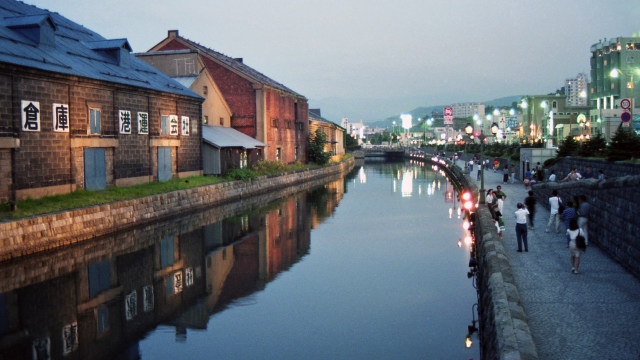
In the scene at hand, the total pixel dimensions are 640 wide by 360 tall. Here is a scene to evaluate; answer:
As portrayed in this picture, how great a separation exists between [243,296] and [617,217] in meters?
11.2

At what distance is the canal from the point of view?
12383 millimetres

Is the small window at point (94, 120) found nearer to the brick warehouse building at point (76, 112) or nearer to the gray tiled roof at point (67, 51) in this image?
the brick warehouse building at point (76, 112)

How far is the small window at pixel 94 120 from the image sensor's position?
28156 mm

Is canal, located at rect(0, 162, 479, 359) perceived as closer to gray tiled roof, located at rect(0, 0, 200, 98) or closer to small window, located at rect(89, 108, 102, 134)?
small window, located at rect(89, 108, 102, 134)

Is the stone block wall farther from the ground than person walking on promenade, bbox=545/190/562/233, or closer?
farther from the ground

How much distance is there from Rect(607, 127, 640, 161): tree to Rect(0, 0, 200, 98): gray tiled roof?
24.6 m

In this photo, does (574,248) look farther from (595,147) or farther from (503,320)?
(595,147)

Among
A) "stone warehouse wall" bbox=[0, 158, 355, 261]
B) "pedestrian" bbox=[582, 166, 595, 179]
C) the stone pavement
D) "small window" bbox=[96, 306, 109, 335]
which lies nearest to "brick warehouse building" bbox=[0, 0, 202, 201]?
"stone warehouse wall" bbox=[0, 158, 355, 261]

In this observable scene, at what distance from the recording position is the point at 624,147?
864 inches

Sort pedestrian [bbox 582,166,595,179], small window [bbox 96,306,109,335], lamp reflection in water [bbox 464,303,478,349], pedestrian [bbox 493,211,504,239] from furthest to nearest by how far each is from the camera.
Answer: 1. pedestrian [bbox 582,166,595,179]
2. pedestrian [bbox 493,211,504,239]
3. small window [bbox 96,306,109,335]
4. lamp reflection in water [bbox 464,303,478,349]

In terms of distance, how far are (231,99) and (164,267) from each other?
119 feet

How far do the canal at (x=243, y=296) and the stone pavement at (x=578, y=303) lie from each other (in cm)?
185

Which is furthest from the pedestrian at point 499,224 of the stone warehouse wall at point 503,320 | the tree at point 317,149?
the tree at point 317,149

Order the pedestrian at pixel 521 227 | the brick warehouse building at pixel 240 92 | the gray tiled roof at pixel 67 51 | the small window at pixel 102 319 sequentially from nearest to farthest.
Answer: the small window at pixel 102 319, the pedestrian at pixel 521 227, the gray tiled roof at pixel 67 51, the brick warehouse building at pixel 240 92
